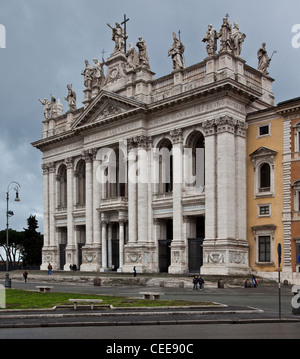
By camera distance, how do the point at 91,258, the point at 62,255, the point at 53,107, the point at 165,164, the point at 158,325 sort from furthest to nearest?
the point at 53,107 < the point at 62,255 < the point at 91,258 < the point at 165,164 < the point at 158,325

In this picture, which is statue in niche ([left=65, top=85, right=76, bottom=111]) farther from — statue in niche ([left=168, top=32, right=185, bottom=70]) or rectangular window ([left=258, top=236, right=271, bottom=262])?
rectangular window ([left=258, top=236, right=271, bottom=262])

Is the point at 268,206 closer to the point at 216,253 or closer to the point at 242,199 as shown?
the point at 242,199

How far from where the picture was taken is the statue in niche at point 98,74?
62.6m

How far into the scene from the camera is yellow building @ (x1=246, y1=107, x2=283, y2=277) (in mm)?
45688

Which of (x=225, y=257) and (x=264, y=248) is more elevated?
(x=264, y=248)

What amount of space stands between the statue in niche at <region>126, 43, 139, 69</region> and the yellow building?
15.4 m

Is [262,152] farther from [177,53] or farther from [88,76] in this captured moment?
[88,76]

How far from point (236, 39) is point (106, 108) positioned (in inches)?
647

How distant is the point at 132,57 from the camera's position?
2269 inches

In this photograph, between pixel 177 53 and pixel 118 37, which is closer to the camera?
pixel 177 53

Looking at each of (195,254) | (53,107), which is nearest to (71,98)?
(53,107)

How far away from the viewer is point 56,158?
222 ft

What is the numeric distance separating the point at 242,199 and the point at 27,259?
50.0 meters
